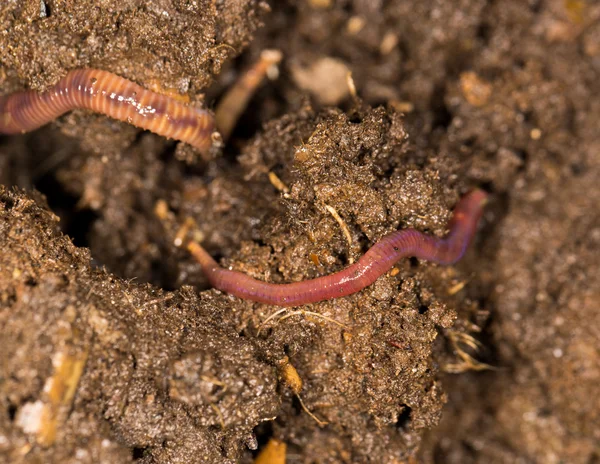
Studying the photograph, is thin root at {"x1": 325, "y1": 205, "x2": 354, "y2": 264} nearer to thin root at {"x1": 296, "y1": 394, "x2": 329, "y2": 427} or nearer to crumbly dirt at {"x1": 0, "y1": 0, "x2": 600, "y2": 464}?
crumbly dirt at {"x1": 0, "y1": 0, "x2": 600, "y2": 464}

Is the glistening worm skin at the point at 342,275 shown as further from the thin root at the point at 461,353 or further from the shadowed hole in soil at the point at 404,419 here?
the shadowed hole in soil at the point at 404,419

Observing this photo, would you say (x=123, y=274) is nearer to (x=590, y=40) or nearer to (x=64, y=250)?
(x=64, y=250)

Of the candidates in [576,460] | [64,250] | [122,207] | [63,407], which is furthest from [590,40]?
[63,407]

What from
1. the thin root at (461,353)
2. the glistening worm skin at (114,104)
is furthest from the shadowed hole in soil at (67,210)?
the thin root at (461,353)

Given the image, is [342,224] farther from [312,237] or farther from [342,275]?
[342,275]

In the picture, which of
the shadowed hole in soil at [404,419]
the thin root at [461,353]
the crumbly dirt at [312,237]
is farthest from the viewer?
A: the thin root at [461,353]
